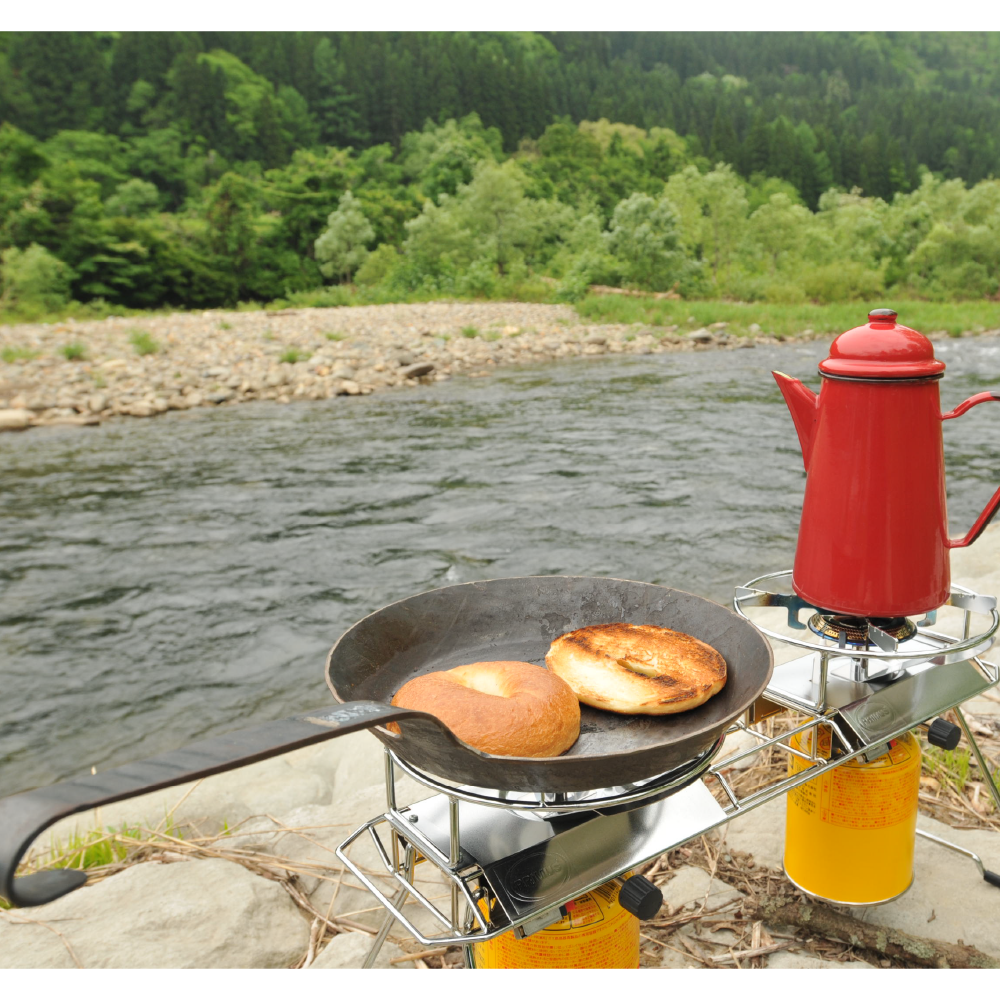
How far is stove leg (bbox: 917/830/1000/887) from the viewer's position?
184 centimetres

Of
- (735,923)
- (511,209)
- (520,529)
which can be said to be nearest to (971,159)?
(511,209)

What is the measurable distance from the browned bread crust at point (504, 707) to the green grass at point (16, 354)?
13.2 metres

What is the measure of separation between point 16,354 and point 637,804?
1381cm

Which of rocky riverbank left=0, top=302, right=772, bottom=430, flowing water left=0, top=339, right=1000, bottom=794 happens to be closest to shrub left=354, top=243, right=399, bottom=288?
rocky riverbank left=0, top=302, right=772, bottom=430

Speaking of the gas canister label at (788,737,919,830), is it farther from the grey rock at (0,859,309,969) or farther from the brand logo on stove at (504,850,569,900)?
the grey rock at (0,859,309,969)

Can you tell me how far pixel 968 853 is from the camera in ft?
6.23

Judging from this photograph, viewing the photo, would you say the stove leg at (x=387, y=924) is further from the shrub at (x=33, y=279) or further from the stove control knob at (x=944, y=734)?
the shrub at (x=33, y=279)

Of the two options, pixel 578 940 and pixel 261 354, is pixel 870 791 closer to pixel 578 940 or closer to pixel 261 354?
pixel 578 940

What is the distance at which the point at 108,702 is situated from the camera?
164 inches

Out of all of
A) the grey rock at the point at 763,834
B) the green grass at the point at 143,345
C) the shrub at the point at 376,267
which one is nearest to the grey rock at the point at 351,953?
the grey rock at the point at 763,834

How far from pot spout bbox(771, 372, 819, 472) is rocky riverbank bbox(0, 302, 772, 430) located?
33.3 ft

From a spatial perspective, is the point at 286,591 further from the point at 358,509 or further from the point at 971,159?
the point at 971,159

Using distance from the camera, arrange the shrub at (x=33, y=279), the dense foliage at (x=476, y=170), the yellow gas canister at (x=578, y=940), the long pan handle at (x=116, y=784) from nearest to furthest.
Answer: the long pan handle at (x=116, y=784) → the yellow gas canister at (x=578, y=940) → the shrub at (x=33, y=279) → the dense foliage at (x=476, y=170)

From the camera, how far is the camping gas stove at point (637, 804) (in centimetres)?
120
